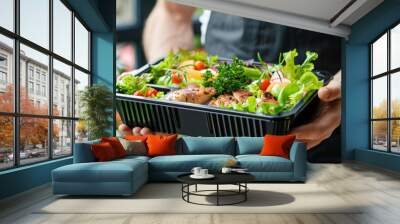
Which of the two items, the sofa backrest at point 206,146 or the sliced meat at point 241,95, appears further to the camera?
the sliced meat at point 241,95

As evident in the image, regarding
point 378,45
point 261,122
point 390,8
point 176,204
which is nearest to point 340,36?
point 378,45

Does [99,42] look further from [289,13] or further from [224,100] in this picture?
[289,13]

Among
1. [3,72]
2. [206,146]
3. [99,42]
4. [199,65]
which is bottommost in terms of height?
[206,146]

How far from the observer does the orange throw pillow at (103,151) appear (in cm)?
543

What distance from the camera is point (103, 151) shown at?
18.0 feet

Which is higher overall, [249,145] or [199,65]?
[199,65]

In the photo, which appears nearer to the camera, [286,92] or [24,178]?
[24,178]

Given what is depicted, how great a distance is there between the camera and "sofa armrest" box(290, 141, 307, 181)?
19.0 ft

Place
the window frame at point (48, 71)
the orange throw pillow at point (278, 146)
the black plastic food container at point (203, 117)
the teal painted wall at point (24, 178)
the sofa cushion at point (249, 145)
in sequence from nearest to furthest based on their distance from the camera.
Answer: the teal painted wall at point (24, 178) < the window frame at point (48, 71) < the orange throw pillow at point (278, 146) < the sofa cushion at point (249, 145) < the black plastic food container at point (203, 117)

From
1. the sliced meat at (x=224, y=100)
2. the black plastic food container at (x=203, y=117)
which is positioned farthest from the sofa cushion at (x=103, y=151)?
the sliced meat at (x=224, y=100)

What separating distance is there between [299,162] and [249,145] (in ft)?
3.23

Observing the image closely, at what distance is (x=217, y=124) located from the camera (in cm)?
844

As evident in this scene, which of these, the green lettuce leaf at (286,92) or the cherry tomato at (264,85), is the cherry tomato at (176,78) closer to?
the cherry tomato at (264,85)

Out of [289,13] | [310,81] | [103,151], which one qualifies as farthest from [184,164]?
[289,13]
